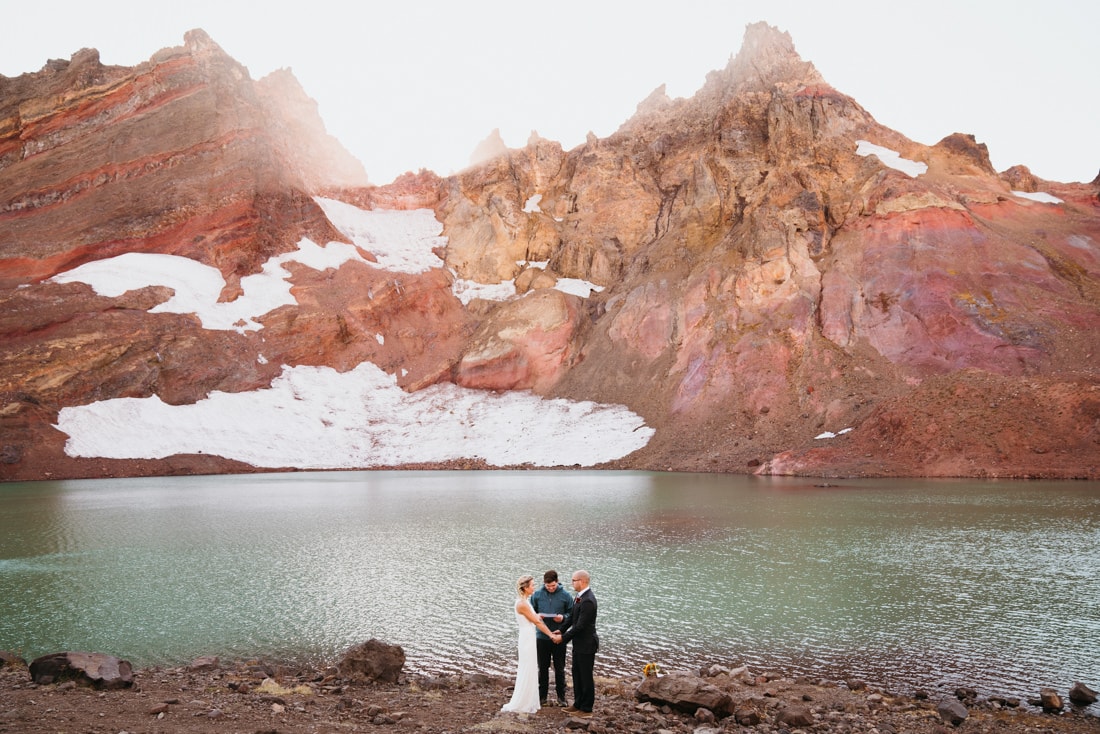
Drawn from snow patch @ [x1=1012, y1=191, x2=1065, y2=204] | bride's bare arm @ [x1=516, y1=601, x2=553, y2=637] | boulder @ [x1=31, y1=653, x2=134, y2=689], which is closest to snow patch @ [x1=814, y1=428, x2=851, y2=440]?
snow patch @ [x1=1012, y1=191, x2=1065, y2=204]

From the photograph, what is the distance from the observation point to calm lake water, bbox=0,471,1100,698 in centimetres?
1382

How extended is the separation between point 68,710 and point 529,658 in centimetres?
590

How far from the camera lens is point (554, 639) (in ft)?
34.3

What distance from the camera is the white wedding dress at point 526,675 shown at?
1014 cm

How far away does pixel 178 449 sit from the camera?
6184 centimetres

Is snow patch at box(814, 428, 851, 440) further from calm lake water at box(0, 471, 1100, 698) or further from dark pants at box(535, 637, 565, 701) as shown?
dark pants at box(535, 637, 565, 701)

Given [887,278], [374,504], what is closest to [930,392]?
[887,278]

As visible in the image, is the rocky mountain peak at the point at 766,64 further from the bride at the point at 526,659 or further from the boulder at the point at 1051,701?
the bride at the point at 526,659

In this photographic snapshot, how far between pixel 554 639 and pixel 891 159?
7775 centimetres

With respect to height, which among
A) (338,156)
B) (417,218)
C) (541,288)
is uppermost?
(338,156)

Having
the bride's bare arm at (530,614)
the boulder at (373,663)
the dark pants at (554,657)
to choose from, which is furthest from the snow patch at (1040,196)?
the boulder at (373,663)

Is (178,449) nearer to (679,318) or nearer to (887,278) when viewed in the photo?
(679,318)

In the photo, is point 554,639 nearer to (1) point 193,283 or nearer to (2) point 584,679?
(2) point 584,679

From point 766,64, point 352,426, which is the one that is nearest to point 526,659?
point 352,426
